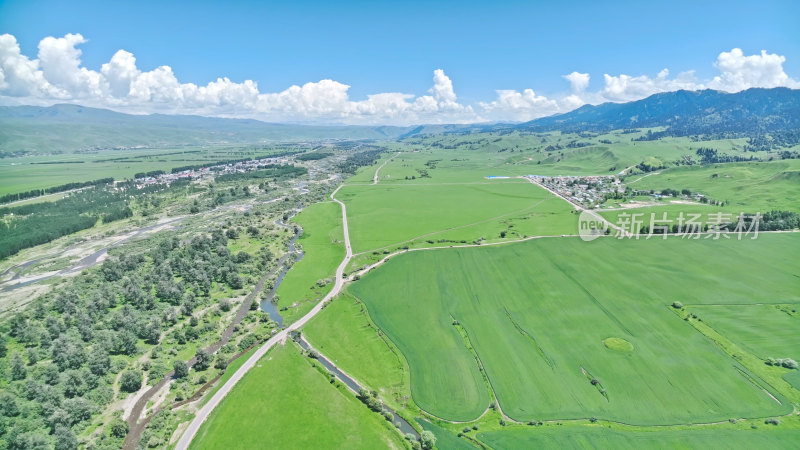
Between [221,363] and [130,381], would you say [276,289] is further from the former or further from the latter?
[130,381]

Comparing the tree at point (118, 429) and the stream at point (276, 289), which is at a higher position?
the stream at point (276, 289)

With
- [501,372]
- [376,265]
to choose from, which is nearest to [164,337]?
[376,265]

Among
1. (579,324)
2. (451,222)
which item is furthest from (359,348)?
(451,222)

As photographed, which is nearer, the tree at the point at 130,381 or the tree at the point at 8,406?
the tree at the point at 8,406

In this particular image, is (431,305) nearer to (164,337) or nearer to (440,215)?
(164,337)

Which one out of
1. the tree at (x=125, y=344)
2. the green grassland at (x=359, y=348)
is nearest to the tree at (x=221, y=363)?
the green grassland at (x=359, y=348)

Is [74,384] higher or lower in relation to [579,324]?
lower

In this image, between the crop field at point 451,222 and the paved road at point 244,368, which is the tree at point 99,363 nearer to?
the paved road at point 244,368
